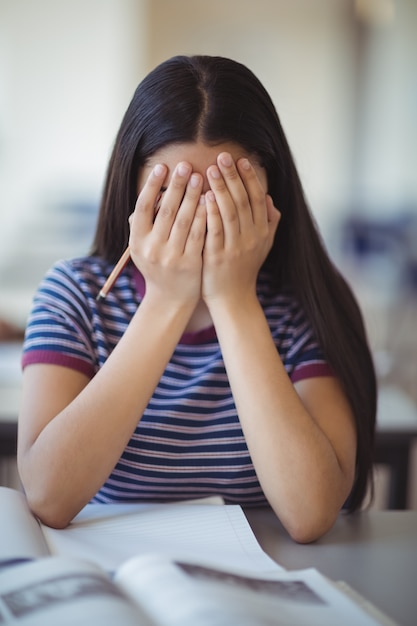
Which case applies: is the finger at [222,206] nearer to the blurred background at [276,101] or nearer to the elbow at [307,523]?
the elbow at [307,523]

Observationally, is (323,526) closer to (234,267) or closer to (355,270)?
(234,267)

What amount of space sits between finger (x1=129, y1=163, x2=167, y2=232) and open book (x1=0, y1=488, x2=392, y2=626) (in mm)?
353

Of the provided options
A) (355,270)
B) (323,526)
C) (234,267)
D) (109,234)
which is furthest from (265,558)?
(355,270)

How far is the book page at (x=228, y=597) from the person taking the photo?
534 millimetres

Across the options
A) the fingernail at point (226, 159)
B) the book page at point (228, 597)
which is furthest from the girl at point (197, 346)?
the book page at point (228, 597)

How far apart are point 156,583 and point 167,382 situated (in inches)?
18.6

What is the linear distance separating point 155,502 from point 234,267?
0.29 meters

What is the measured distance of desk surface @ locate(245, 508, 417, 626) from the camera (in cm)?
68

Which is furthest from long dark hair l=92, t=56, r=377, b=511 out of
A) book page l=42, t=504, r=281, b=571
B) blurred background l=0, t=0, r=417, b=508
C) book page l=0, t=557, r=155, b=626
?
blurred background l=0, t=0, r=417, b=508

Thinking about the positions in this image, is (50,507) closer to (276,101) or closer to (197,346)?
(197,346)

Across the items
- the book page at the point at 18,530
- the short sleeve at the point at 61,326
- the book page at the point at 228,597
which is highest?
the short sleeve at the point at 61,326

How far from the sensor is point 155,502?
0.96 m

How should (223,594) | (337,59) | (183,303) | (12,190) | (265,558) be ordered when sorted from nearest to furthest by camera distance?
(223,594) < (265,558) < (183,303) < (12,190) < (337,59)

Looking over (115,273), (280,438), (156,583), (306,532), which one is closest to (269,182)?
(115,273)
